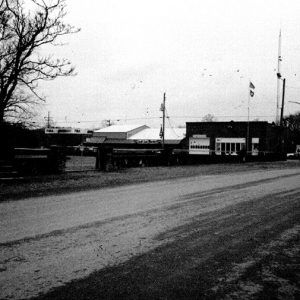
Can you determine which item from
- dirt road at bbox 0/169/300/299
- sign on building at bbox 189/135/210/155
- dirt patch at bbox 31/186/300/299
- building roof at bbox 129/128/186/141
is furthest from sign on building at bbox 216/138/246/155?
dirt patch at bbox 31/186/300/299

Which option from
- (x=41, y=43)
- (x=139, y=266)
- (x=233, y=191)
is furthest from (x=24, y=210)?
(x=41, y=43)

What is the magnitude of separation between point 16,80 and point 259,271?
20.1m

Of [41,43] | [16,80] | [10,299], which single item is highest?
[41,43]

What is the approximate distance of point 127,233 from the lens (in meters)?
7.00

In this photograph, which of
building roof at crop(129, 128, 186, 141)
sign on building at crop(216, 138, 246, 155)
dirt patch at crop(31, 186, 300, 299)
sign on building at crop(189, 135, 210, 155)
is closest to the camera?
dirt patch at crop(31, 186, 300, 299)

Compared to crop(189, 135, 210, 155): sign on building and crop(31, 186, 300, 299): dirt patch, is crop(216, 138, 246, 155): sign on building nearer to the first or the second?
crop(189, 135, 210, 155): sign on building

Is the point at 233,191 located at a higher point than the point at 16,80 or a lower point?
lower

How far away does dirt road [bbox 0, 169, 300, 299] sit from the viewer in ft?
15.9

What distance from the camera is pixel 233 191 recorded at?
13484 millimetres

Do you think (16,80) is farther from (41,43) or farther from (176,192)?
(176,192)

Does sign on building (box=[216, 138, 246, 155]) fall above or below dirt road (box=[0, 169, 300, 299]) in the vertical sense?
above

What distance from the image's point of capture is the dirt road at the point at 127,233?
191 inches

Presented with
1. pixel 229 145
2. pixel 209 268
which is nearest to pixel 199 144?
pixel 229 145

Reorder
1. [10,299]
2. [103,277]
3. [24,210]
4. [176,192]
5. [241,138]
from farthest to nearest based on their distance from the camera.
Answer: [241,138], [176,192], [24,210], [103,277], [10,299]
